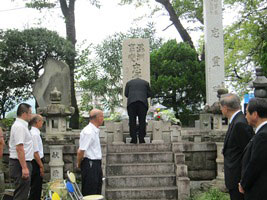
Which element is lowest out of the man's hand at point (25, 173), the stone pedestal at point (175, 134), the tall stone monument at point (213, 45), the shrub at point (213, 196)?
the shrub at point (213, 196)

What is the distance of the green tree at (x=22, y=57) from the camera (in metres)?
13.5

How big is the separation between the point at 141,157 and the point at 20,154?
12.7ft

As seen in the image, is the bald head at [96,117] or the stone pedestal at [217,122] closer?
the bald head at [96,117]

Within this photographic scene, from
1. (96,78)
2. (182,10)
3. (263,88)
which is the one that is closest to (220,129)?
(263,88)

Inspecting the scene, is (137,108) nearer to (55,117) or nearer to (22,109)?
(55,117)

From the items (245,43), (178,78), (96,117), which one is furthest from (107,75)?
(96,117)

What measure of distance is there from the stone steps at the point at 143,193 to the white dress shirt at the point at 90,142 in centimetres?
218

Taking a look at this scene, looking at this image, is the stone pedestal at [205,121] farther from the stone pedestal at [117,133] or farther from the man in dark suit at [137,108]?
the man in dark suit at [137,108]

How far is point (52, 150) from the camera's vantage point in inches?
344

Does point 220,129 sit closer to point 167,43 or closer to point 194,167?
point 194,167

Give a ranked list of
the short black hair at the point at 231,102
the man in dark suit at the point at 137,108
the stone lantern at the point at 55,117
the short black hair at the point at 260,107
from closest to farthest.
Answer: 1. the short black hair at the point at 260,107
2. the short black hair at the point at 231,102
3. the stone lantern at the point at 55,117
4. the man in dark suit at the point at 137,108

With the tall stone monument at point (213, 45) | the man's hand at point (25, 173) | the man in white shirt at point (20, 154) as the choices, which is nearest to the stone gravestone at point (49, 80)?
the tall stone monument at point (213, 45)

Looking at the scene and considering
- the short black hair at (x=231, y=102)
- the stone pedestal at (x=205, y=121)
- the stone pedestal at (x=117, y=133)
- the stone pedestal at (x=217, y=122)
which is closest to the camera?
the short black hair at (x=231, y=102)

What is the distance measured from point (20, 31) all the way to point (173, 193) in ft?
29.6
